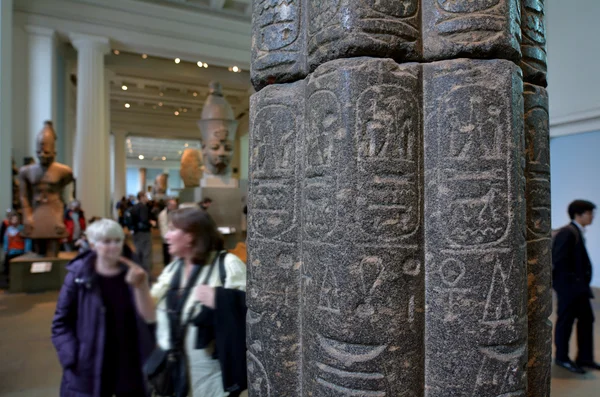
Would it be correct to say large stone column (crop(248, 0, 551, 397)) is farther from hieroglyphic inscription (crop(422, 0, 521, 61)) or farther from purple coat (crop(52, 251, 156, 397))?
purple coat (crop(52, 251, 156, 397))

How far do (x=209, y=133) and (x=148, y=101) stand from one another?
329 inches

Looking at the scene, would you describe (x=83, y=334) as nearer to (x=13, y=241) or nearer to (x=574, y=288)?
(x=574, y=288)

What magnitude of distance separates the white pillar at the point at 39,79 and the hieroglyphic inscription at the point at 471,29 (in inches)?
379

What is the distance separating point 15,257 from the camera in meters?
6.43

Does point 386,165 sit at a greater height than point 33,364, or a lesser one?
greater

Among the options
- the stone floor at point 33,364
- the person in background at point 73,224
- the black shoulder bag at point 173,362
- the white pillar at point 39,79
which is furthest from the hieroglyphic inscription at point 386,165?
the white pillar at point 39,79

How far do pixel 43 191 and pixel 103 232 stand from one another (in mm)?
5535

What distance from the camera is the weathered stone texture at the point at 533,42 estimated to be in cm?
168

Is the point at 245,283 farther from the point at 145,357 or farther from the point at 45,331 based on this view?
the point at 45,331

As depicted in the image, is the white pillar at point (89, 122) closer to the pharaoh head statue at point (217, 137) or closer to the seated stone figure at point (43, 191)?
the pharaoh head statue at point (217, 137)

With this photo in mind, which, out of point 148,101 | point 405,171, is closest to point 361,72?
point 405,171

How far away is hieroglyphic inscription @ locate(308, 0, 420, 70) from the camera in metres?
1.44

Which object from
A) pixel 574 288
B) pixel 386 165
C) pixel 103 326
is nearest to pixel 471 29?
pixel 386 165

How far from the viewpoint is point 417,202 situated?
4.78ft
